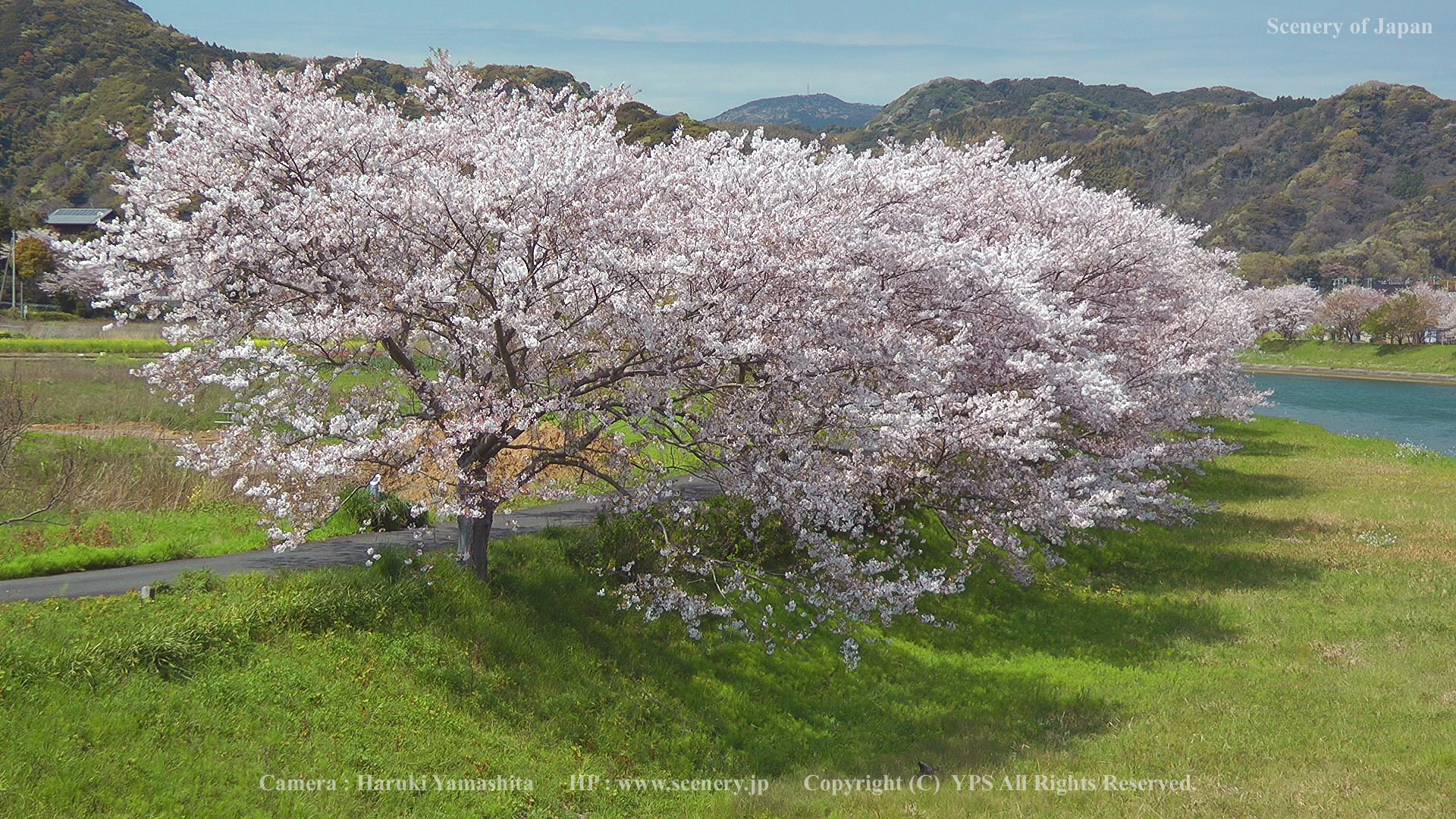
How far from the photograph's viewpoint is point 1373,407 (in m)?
71.8

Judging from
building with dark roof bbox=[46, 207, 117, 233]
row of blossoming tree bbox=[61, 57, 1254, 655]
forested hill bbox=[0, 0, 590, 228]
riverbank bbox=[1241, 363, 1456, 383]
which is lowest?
riverbank bbox=[1241, 363, 1456, 383]

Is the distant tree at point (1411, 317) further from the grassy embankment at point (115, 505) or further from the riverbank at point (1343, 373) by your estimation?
the grassy embankment at point (115, 505)

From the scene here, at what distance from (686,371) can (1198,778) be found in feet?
25.4

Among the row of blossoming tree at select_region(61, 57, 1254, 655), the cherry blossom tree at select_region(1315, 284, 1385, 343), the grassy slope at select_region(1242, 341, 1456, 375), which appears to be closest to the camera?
the row of blossoming tree at select_region(61, 57, 1254, 655)

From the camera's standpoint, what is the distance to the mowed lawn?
30.5ft

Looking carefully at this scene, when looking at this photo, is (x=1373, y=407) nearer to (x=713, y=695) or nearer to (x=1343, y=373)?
(x=1343, y=373)

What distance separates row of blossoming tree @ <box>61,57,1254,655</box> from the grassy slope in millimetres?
92263

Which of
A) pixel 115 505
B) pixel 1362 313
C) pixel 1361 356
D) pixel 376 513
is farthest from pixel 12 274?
pixel 1362 313

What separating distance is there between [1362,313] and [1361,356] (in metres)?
5.84

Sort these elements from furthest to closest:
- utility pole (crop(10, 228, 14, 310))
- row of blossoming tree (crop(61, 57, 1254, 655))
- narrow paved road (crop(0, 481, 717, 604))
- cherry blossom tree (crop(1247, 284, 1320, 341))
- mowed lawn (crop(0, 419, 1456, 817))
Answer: cherry blossom tree (crop(1247, 284, 1320, 341)) → utility pole (crop(10, 228, 14, 310)) → narrow paved road (crop(0, 481, 717, 604)) → row of blossoming tree (crop(61, 57, 1254, 655)) → mowed lawn (crop(0, 419, 1456, 817))

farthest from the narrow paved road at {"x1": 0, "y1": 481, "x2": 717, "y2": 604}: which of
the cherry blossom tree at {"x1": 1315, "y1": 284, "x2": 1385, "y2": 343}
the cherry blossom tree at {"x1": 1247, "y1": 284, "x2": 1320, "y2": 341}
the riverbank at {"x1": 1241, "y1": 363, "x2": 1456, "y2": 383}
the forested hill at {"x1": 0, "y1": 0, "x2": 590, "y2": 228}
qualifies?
the cherry blossom tree at {"x1": 1315, "y1": 284, "x2": 1385, "y2": 343}

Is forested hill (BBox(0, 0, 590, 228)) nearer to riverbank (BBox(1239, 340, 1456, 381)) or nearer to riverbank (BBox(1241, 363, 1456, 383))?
riverbank (BBox(1241, 363, 1456, 383))

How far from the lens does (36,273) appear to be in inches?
2499

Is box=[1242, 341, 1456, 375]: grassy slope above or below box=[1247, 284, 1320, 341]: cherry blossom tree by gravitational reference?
below
